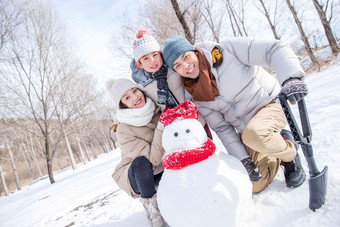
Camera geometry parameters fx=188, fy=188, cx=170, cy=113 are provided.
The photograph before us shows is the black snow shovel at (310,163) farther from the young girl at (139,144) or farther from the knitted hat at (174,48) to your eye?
the young girl at (139,144)

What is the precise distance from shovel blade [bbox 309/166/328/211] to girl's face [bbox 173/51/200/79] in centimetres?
111

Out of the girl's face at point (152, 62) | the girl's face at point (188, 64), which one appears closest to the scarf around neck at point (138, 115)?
the girl's face at point (152, 62)

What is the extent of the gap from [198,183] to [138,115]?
946 millimetres

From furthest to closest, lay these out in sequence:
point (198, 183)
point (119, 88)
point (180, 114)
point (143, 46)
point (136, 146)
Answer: point (143, 46) → point (119, 88) → point (136, 146) → point (180, 114) → point (198, 183)

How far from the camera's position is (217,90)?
1641 millimetres

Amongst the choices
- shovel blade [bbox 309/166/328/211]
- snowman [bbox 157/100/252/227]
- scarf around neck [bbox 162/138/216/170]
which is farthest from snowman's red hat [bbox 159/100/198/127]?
shovel blade [bbox 309/166/328/211]

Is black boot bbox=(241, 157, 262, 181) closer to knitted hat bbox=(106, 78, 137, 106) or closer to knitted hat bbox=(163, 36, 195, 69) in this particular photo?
knitted hat bbox=(163, 36, 195, 69)

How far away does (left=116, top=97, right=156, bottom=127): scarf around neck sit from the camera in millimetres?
1753

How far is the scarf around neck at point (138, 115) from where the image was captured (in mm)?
1753

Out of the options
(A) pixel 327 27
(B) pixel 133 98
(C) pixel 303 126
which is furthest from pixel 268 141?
(A) pixel 327 27

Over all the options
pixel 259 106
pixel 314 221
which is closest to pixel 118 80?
pixel 259 106

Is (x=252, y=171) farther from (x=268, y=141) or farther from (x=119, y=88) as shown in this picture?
(x=119, y=88)

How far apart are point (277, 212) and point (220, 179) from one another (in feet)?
1.76

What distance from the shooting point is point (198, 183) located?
0.99 meters
